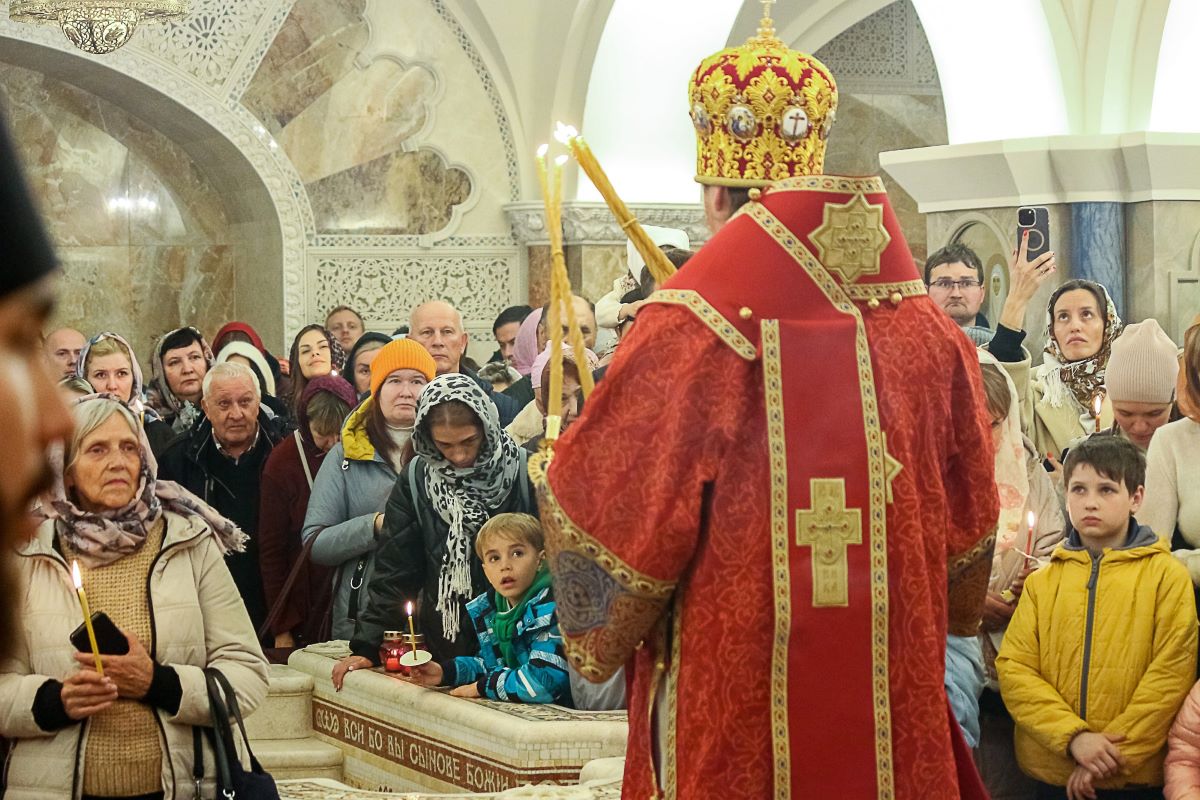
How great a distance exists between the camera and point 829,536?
2893 mm

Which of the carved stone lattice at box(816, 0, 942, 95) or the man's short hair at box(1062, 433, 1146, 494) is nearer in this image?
the man's short hair at box(1062, 433, 1146, 494)

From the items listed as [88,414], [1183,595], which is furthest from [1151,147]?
[88,414]

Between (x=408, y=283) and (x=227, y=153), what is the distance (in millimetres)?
1426

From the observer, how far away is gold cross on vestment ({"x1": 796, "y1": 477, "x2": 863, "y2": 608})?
9.47ft

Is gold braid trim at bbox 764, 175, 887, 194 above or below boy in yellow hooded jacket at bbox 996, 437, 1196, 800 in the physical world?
above

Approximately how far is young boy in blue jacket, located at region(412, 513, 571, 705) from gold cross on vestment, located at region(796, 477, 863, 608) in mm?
1735

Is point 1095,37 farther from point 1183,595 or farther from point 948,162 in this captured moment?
point 1183,595

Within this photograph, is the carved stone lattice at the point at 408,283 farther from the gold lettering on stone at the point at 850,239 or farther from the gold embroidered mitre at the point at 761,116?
the gold lettering on stone at the point at 850,239

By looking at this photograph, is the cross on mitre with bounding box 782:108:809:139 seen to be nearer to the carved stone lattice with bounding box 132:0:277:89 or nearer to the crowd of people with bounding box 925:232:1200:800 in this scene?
the crowd of people with bounding box 925:232:1200:800

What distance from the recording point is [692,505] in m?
2.82

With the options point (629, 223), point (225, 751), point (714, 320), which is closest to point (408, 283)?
point (225, 751)

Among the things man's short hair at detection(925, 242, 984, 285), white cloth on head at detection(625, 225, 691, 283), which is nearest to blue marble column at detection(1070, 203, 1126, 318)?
white cloth on head at detection(625, 225, 691, 283)

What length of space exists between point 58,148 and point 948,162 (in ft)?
21.1

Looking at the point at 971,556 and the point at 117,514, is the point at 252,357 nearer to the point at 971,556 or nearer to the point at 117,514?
the point at 117,514
